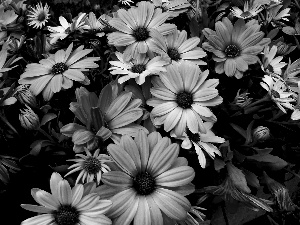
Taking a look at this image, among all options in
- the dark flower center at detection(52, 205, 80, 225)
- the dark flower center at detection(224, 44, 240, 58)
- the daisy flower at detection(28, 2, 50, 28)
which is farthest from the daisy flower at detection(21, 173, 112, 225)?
the daisy flower at detection(28, 2, 50, 28)

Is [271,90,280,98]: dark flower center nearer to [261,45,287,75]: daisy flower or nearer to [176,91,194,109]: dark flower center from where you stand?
[261,45,287,75]: daisy flower

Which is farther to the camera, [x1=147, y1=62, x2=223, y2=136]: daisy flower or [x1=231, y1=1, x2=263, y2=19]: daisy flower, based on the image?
[x1=231, y1=1, x2=263, y2=19]: daisy flower

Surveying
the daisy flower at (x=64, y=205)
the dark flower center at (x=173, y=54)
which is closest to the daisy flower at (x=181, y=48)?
the dark flower center at (x=173, y=54)

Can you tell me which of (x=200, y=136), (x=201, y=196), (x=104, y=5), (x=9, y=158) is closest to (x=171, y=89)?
(x=200, y=136)

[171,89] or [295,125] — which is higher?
[171,89]

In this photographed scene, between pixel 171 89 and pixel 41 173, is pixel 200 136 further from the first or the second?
pixel 41 173

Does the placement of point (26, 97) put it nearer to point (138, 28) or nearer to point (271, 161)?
point (138, 28)

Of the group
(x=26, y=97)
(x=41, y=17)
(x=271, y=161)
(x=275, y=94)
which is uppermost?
(x=41, y=17)

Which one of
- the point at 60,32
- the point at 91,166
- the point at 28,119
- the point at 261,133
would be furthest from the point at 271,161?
the point at 60,32
